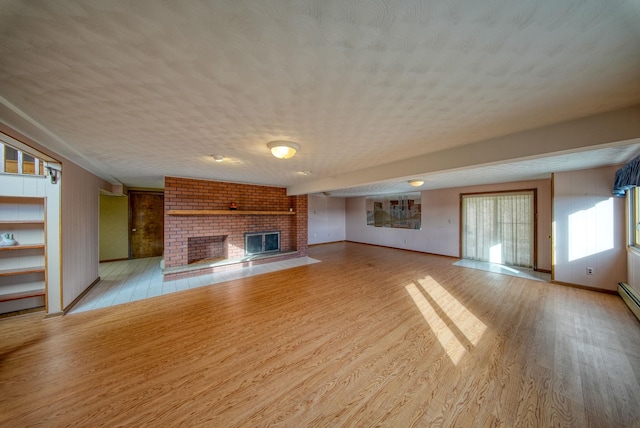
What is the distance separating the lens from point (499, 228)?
5547mm

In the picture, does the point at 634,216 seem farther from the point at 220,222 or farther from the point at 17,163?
the point at 17,163

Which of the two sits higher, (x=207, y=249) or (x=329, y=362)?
(x=207, y=249)

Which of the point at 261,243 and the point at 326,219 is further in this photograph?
the point at 326,219

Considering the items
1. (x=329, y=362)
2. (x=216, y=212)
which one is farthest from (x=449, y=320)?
(x=216, y=212)

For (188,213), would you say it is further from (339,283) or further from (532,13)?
(532,13)

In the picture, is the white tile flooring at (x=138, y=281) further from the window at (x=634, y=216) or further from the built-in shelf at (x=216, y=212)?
the window at (x=634, y=216)

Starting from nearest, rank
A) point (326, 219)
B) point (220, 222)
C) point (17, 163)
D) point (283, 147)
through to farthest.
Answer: point (283, 147), point (17, 163), point (220, 222), point (326, 219)

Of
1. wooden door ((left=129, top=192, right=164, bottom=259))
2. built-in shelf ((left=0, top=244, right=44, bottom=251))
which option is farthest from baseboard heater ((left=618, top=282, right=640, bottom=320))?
wooden door ((left=129, top=192, right=164, bottom=259))

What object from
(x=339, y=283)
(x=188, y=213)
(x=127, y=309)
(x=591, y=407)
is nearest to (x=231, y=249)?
(x=188, y=213)

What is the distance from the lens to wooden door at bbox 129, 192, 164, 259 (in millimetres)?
6090

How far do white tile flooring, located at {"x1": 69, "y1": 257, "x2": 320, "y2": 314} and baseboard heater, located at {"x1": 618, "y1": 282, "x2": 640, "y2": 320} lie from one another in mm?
5406

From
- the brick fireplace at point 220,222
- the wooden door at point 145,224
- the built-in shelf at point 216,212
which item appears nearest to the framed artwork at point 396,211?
the brick fireplace at point 220,222

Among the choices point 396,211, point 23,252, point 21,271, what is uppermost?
point 396,211

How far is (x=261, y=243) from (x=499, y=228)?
20.8 feet
